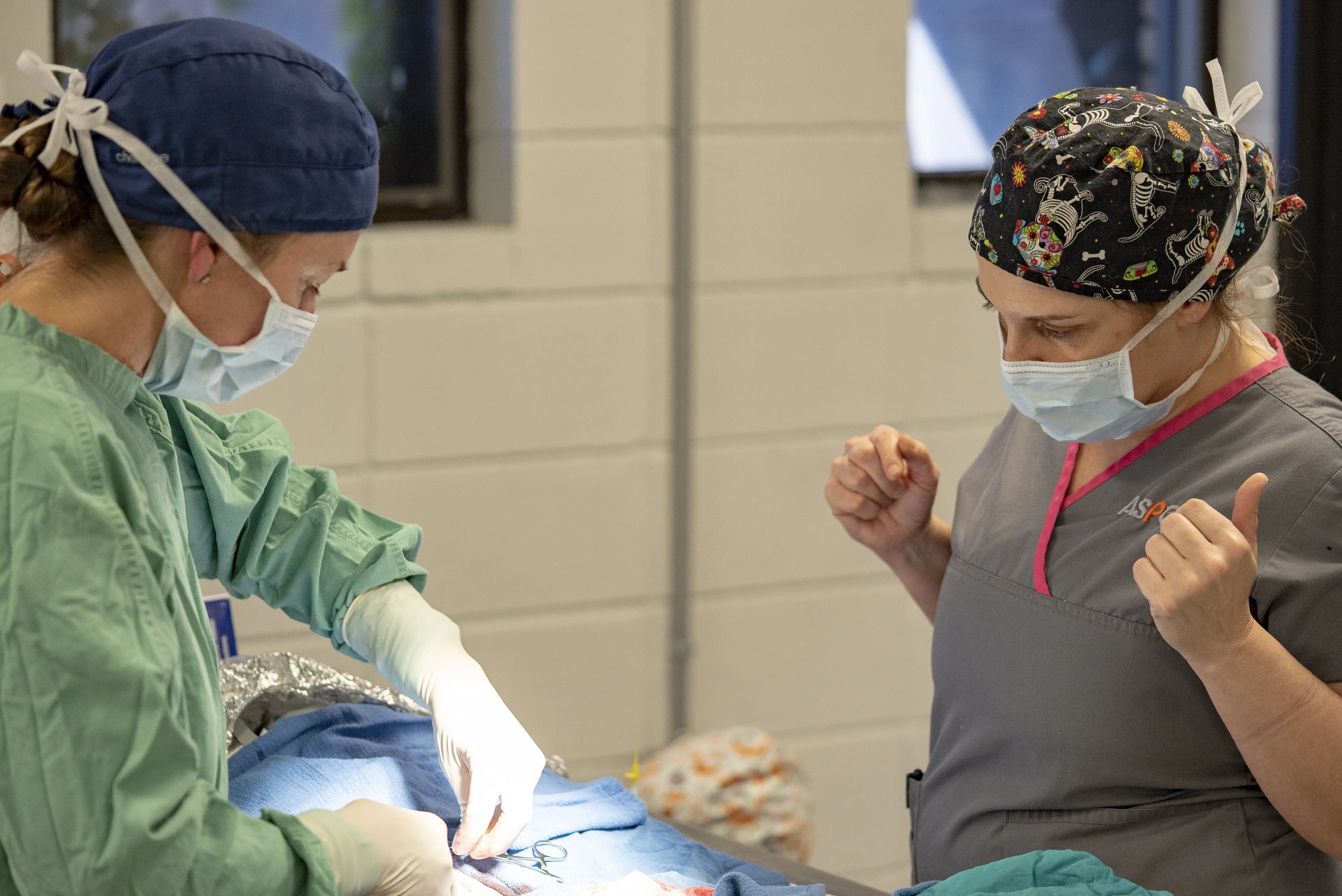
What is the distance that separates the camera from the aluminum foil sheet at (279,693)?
67.2 inches

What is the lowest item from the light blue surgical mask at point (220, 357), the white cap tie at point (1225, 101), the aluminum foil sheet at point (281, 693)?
the aluminum foil sheet at point (281, 693)

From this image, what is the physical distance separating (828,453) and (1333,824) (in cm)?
170

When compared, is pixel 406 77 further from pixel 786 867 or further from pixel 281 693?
pixel 786 867

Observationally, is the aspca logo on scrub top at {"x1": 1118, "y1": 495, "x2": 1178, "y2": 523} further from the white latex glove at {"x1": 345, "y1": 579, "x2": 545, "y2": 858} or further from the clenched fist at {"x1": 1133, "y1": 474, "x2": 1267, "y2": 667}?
the white latex glove at {"x1": 345, "y1": 579, "x2": 545, "y2": 858}

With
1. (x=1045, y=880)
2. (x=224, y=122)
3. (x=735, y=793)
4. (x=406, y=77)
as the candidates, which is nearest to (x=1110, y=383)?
(x=1045, y=880)

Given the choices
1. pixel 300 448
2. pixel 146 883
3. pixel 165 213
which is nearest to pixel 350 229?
pixel 165 213

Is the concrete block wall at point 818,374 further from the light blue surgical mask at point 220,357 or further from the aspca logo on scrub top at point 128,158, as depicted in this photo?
the aspca logo on scrub top at point 128,158

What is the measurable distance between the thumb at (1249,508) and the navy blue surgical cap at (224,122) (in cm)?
87

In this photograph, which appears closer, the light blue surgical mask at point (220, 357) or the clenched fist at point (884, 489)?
the light blue surgical mask at point (220, 357)

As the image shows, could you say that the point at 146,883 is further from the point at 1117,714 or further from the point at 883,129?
the point at 883,129

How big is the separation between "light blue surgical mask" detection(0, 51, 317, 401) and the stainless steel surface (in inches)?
29.7

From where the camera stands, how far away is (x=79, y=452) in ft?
3.34

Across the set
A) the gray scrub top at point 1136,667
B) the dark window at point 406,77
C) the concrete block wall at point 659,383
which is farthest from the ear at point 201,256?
the dark window at point 406,77

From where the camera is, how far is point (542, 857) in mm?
1473
